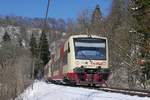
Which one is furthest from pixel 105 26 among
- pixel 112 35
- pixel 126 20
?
pixel 126 20

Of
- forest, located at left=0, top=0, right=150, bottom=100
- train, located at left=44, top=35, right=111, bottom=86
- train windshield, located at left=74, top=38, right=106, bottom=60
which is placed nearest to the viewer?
train, located at left=44, top=35, right=111, bottom=86

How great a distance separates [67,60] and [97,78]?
8.25ft

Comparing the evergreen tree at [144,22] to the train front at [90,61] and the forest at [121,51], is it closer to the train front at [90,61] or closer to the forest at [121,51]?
the forest at [121,51]

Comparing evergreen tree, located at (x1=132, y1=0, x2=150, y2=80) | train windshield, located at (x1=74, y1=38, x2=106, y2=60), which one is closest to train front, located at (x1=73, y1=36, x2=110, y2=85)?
train windshield, located at (x1=74, y1=38, x2=106, y2=60)

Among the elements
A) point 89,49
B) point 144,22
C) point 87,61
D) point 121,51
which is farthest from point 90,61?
point 121,51

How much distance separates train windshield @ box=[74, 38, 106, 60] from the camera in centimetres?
2680

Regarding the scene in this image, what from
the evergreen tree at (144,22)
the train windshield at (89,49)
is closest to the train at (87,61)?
the train windshield at (89,49)

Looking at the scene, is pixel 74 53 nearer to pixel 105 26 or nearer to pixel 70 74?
pixel 70 74

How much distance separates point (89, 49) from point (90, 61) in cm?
88

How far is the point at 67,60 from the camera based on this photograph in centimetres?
2795

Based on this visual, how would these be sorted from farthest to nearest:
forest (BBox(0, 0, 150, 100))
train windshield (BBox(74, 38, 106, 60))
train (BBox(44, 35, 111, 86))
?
1. forest (BBox(0, 0, 150, 100))
2. train windshield (BBox(74, 38, 106, 60))
3. train (BBox(44, 35, 111, 86))

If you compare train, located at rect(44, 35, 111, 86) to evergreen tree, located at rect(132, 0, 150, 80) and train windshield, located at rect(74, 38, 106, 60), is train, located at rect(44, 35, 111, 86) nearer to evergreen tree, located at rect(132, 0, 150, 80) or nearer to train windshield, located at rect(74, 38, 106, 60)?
train windshield, located at rect(74, 38, 106, 60)

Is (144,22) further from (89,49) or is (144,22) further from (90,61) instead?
(90,61)

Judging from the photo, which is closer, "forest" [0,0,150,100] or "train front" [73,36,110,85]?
"train front" [73,36,110,85]
